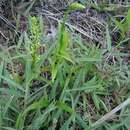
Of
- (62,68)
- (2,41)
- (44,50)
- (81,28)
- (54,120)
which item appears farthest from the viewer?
(81,28)

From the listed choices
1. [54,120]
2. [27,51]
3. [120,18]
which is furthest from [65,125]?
[120,18]

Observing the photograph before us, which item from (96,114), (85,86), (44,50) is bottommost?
(96,114)

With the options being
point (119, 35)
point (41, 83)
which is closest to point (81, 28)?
point (119, 35)

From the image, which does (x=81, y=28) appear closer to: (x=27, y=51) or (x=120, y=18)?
(x=120, y=18)

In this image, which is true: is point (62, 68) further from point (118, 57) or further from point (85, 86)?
point (118, 57)

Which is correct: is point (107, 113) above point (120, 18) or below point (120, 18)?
below

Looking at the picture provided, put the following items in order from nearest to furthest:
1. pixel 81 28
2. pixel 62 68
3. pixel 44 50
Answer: pixel 62 68, pixel 44 50, pixel 81 28

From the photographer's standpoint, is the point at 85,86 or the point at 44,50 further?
the point at 44,50

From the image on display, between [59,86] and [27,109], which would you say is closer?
[27,109]
